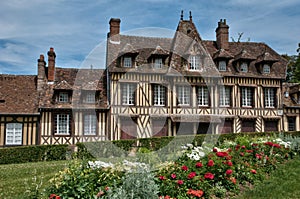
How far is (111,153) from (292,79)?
22.6 metres

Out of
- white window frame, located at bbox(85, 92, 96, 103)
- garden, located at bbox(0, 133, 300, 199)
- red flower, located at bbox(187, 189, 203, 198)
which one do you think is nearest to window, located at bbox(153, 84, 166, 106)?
white window frame, located at bbox(85, 92, 96, 103)

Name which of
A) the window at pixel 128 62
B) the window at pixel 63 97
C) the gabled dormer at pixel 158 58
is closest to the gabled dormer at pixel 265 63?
the gabled dormer at pixel 158 58

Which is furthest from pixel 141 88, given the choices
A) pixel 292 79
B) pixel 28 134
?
pixel 292 79

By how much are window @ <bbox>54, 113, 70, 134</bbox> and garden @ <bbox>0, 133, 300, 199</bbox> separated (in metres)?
10.1

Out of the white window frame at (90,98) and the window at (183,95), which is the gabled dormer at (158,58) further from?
the white window frame at (90,98)

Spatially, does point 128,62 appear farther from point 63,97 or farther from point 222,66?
point 222,66

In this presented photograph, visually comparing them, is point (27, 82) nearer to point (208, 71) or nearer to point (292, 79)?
point (208, 71)

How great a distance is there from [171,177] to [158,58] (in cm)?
1268

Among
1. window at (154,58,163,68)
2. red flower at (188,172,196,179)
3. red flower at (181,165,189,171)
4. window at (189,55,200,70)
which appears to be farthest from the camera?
window at (189,55,200,70)

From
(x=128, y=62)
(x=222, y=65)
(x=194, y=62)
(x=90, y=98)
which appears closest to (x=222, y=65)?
(x=222, y=65)

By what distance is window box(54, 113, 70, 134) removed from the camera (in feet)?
55.0

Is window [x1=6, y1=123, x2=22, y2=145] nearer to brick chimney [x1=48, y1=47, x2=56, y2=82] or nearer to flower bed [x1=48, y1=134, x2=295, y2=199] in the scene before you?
brick chimney [x1=48, y1=47, x2=56, y2=82]

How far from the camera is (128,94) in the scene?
17.3 meters

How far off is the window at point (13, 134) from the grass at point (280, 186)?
13.2 m
